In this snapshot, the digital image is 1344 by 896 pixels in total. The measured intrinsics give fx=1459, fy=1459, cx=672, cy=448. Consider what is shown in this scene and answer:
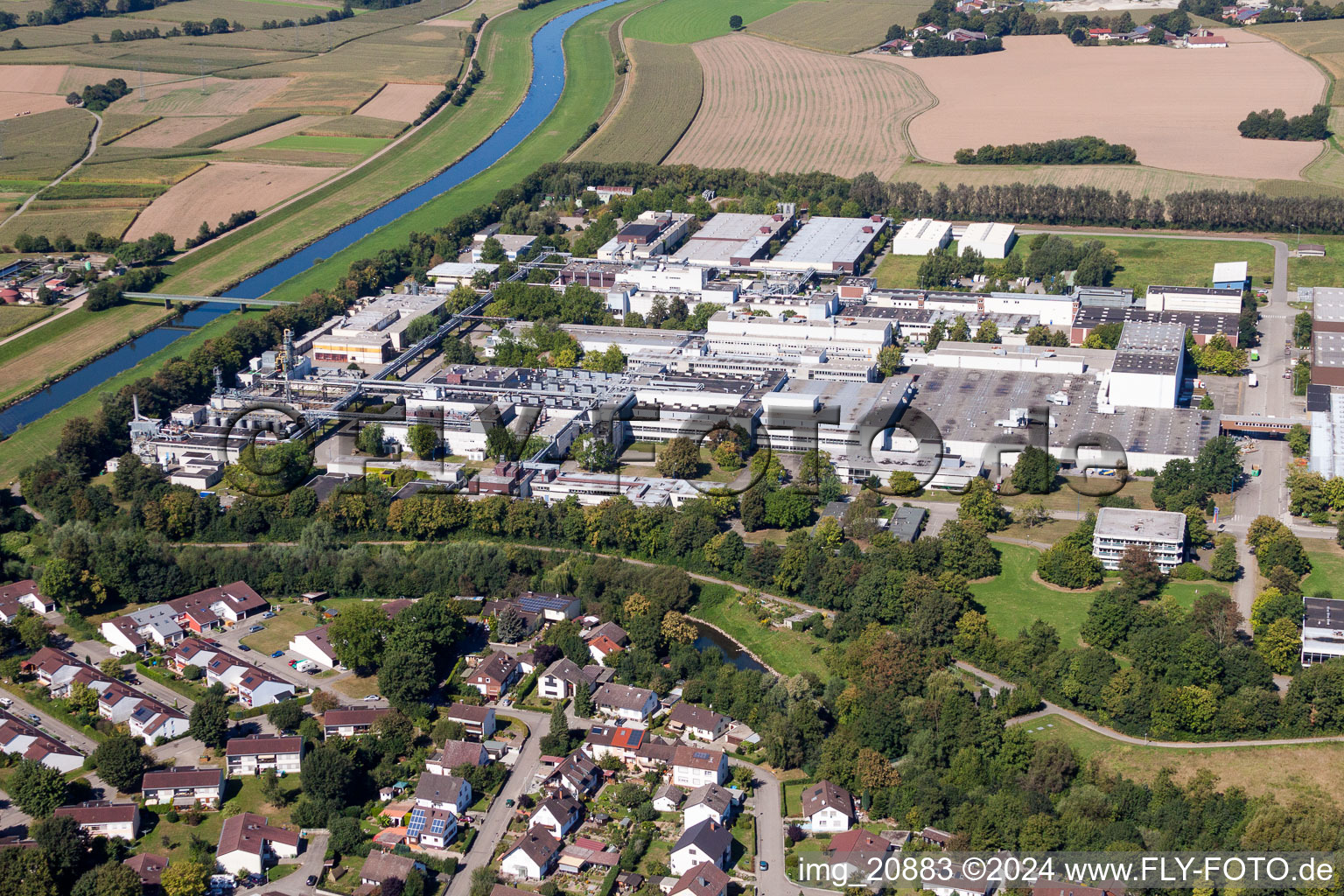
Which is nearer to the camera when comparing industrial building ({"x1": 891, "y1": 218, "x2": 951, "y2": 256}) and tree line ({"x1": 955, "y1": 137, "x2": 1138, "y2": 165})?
industrial building ({"x1": 891, "y1": 218, "x2": 951, "y2": 256})

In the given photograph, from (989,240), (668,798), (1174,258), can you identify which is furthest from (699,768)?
(1174,258)

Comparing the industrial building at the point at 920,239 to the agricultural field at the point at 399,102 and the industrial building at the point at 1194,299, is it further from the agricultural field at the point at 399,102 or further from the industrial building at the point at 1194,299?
the agricultural field at the point at 399,102

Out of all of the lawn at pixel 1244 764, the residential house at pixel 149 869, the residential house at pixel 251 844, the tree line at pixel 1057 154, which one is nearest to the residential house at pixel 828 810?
the lawn at pixel 1244 764

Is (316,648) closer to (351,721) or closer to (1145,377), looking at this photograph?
(351,721)

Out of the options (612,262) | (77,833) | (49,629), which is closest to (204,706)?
(77,833)

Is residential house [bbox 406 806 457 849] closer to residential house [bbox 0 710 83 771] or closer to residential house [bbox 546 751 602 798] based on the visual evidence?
residential house [bbox 546 751 602 798]

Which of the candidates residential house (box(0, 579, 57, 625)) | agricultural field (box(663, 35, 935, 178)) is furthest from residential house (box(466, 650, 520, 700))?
agricultural field (box(663, 35, 935, 178))
